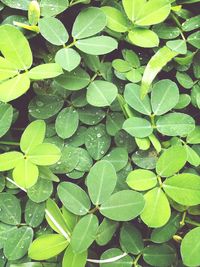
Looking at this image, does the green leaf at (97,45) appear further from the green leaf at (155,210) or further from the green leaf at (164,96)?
the green leaf at (155,210)

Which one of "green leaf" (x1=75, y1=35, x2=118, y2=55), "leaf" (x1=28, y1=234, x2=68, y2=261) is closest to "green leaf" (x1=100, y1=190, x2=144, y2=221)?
"leaf" (x1=28, y1=234, x2=68, y2=261)

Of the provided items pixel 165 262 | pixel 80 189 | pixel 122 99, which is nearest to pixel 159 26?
pixel 122 99

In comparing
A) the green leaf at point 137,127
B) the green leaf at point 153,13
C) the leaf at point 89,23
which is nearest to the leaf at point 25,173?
the green leaf at point 137,127

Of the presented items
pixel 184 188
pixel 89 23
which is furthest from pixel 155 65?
pixel 184 188

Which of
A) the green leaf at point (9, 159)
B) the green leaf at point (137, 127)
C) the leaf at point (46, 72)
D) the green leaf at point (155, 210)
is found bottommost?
the green leaf at point (155, 210)

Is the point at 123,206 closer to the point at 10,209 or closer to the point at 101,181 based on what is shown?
the point at 101,181

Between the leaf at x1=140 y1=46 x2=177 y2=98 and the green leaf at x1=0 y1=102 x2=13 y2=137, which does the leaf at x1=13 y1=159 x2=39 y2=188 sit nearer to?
the green leaf at x1=0 y1=102 x2=13 y2=137

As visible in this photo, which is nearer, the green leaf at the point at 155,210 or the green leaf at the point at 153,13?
the green leaf at the point at 155,210
